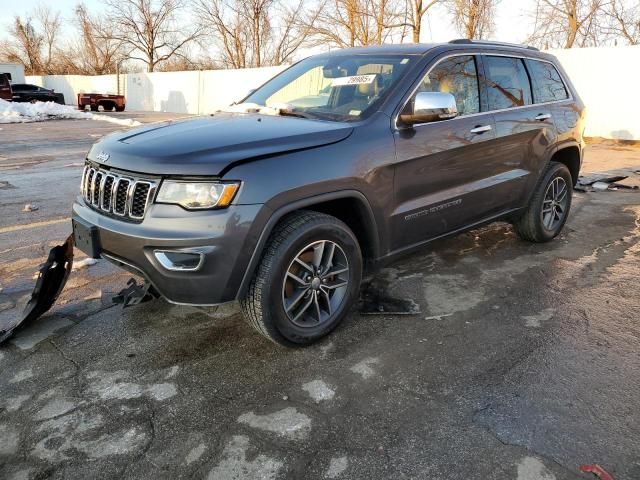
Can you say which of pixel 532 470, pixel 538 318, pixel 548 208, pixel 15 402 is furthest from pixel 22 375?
pixel 548 208

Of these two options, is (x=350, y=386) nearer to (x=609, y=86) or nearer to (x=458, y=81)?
(x=458, y=81)

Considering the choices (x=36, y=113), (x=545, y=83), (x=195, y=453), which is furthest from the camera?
(x=36, y=113)

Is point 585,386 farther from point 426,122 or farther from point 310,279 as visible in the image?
point 426,122

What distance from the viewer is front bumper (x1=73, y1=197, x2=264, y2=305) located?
2.59 meters

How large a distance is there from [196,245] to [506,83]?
322 centimetres

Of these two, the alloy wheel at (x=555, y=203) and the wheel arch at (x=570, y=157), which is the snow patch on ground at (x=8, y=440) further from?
the wheel arch at (x=570, y=157)

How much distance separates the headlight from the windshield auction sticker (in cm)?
151

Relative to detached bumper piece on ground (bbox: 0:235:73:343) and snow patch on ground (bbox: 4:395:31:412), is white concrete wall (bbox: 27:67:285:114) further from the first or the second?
snow patch on ground (bbox: 4:395:31:412)

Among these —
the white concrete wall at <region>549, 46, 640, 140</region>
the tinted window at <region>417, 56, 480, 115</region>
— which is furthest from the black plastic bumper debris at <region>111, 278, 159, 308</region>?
the white concrete wall at <region>549, 46, 640, 140</region>

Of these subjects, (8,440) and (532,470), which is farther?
(8,440)

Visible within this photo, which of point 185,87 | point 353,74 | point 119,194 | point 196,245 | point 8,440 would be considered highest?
point 185,87

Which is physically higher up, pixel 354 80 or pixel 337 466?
pixel 354 80

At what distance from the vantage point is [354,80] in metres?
3.69

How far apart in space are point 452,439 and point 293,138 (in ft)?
5.86
